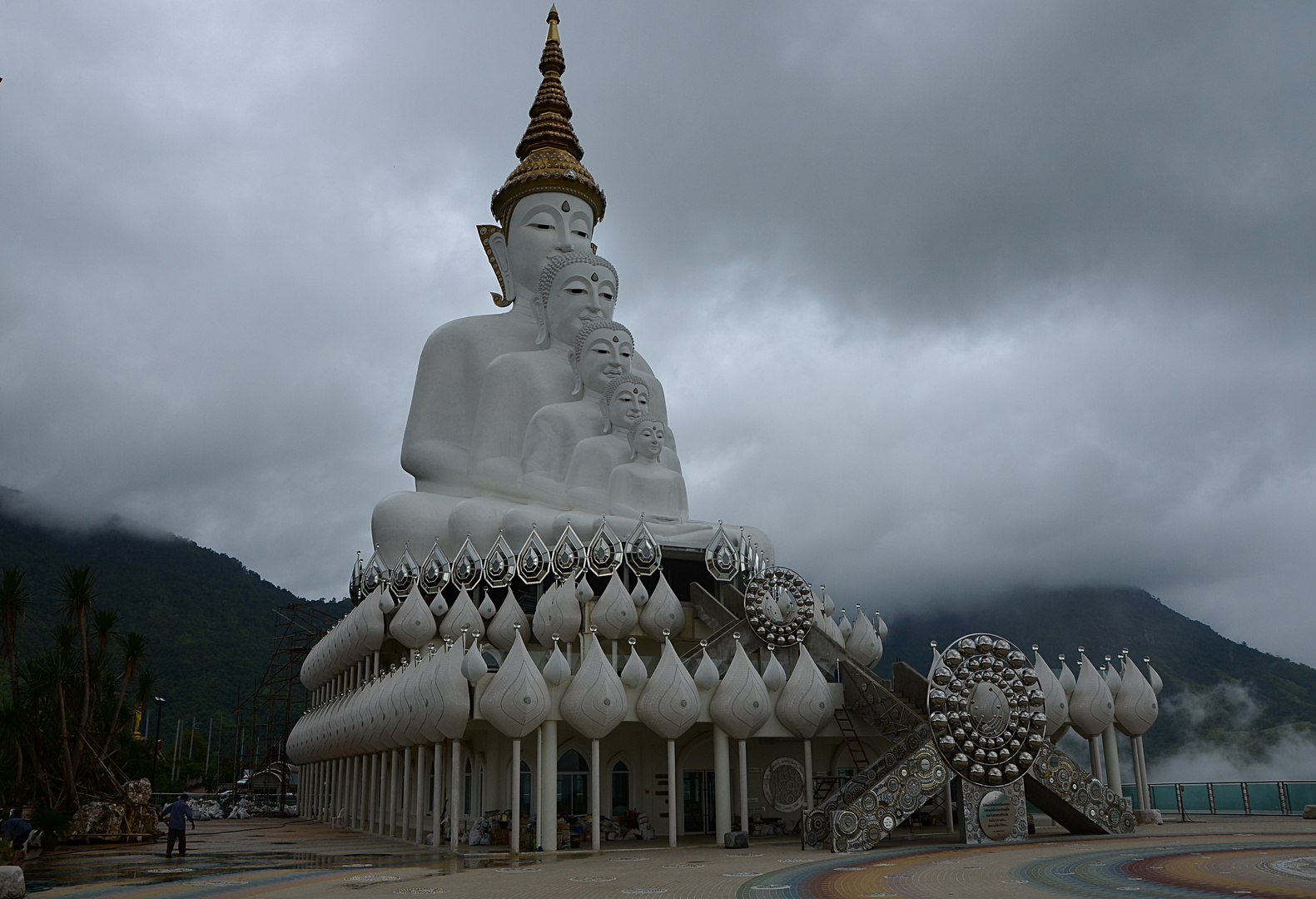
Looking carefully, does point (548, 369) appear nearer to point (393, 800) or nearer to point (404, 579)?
point (404, 579)

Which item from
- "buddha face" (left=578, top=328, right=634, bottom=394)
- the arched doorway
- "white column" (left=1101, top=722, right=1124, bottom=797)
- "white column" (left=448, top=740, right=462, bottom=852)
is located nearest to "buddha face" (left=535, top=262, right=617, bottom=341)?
"buddha face" (left=578, top=328, right=634, bottom=394)

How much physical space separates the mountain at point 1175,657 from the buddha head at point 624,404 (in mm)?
16595

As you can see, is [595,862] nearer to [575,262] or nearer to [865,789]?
[865,789]

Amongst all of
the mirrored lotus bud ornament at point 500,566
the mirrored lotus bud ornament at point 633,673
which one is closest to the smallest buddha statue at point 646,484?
the mirrored lotus bud ornament at point 500,566

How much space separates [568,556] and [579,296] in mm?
10254

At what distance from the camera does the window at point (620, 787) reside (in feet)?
74.6

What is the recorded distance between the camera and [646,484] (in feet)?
90.2

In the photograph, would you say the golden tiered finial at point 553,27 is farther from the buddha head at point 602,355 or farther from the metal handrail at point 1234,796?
the metal handrail at point 1234,796

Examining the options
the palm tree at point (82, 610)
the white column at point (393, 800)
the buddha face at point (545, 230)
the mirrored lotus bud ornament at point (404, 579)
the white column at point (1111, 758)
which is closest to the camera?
the palm tree at point (82, 610)

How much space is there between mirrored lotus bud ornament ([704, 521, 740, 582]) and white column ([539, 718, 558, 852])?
318 inches

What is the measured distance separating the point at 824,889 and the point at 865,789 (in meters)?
5.76

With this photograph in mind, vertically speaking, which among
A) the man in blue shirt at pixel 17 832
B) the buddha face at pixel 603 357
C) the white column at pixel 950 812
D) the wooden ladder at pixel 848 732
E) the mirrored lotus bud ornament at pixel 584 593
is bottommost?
the white column at pixel 950 812

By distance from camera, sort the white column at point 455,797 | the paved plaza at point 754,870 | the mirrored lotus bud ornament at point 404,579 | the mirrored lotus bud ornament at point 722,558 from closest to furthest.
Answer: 1. the paved plaza at point 754,870
2. the white column at point 455,797
3. the mirrored lotus bud ornament at point 722,558
4. the mirrored lotus bud ornament at point 404,579

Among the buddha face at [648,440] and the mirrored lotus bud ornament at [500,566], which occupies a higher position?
the buddha face at [648,440]
